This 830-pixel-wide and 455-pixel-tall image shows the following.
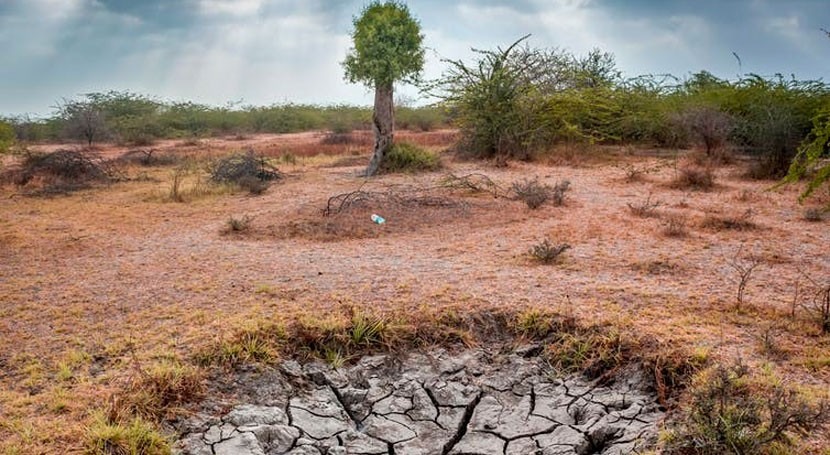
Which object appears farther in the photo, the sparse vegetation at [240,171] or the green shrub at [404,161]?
the green shrub at [404,161]

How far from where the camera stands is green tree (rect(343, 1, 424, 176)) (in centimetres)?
1311

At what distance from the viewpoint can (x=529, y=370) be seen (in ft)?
13.3

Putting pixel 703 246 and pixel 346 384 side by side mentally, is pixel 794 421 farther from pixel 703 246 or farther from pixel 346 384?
pixel 703 246

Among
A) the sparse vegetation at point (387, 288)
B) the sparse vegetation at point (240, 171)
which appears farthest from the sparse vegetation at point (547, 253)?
the sparse vegetation at point (240, 171)

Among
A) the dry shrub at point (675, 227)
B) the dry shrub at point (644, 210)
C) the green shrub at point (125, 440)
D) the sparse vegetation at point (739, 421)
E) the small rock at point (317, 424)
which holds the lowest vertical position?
the small rock at point (317, 424)

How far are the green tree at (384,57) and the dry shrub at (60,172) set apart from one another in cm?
522

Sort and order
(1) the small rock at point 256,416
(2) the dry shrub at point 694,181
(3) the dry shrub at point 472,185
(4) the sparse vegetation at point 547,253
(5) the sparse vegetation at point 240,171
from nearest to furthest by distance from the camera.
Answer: (1) the small rock at point 256,416 → (4) the sparse vegetation at point 547,253 → (3) the dry shrub at point 472,185 → (2) the dry shrub at point 694,181 → (5) the sparse vegetation at point 240,171

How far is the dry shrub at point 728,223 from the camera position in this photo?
738 centimetres

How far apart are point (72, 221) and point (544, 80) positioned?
1075 cm

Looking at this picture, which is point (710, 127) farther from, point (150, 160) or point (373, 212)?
point (150, 160)

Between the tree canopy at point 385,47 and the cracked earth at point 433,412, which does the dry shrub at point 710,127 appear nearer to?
the tree canopy at point 385,47

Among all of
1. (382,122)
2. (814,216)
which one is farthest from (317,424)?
(382,122)

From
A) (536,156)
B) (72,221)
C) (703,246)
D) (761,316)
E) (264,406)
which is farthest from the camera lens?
(536,156)

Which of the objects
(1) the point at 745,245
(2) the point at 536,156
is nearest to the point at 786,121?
(2) the point at 536,156
